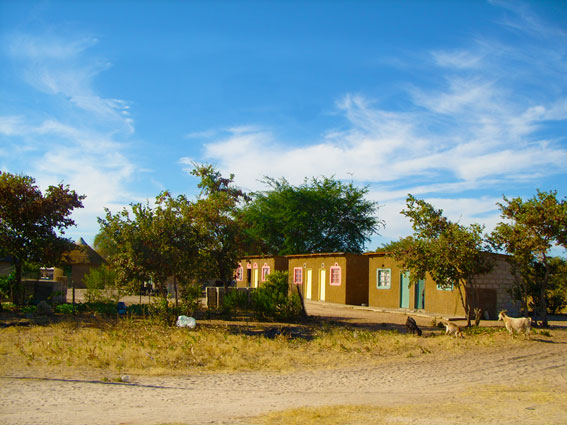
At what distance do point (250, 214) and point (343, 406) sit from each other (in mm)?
38041

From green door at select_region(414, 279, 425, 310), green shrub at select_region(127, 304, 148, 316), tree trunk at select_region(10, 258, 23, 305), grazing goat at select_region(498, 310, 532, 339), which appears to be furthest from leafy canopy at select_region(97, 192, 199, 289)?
green door at select_region(414, 279, 425, 310)

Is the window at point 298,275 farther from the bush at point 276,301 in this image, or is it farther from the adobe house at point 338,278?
the bush at point 276,301

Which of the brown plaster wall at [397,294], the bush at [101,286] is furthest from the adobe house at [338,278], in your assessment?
the bush at [101,286]

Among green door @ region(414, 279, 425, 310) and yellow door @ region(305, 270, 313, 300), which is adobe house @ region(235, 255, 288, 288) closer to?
yellow door @ region(305, 270, 313, 300)

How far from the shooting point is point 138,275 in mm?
15602

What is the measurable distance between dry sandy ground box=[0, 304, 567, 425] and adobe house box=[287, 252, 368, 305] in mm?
18055

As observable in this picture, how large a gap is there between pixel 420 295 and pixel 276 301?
29.6 ft

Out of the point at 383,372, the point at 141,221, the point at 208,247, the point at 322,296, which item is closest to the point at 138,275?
the point at 141,221

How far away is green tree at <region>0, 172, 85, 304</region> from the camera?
18938 mm

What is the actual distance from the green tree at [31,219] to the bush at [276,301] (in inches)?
307

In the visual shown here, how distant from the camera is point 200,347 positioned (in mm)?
12031

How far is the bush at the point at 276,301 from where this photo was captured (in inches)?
717

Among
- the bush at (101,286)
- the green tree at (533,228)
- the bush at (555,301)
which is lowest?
the bush at (555,301)

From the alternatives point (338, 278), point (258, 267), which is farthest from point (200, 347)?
point (258, 267)
